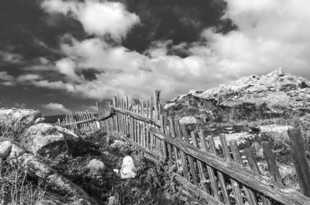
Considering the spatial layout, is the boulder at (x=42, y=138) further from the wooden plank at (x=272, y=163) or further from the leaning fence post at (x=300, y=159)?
the leaning fence post at (x=300, y=159)

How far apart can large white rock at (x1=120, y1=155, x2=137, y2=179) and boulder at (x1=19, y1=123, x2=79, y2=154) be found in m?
1.26

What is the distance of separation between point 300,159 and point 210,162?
1682 mm

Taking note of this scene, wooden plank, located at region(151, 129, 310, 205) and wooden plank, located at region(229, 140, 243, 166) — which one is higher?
wooden plank, located at region(229, 140, 243, 166)

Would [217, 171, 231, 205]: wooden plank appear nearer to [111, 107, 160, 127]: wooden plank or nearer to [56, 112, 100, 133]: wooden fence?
[111, 107, 160, 127]: wooden plank

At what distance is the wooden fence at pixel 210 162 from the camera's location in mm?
2883

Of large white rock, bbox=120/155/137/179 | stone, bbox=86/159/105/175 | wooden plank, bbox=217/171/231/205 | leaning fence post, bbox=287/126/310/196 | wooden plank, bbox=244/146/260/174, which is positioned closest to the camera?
leaning fence post, bbox=287/126/310/196

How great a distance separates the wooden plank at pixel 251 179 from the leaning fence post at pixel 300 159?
126 millimetres

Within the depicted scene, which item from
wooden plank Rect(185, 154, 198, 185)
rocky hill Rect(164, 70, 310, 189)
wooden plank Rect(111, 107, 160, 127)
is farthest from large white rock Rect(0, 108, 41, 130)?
rocky hill Rect(164, 70, 310, 189)

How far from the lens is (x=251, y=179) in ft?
10.9

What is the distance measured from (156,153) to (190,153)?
1.82m

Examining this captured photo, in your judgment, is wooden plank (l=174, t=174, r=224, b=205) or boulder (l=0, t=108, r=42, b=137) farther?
boulder (l=0, t=108, r=42, b=137)

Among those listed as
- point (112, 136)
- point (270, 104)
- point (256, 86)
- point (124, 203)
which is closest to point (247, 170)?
point (124, 203)

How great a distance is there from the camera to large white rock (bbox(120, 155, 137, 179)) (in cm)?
517

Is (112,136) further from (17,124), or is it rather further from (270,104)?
(270,104)
